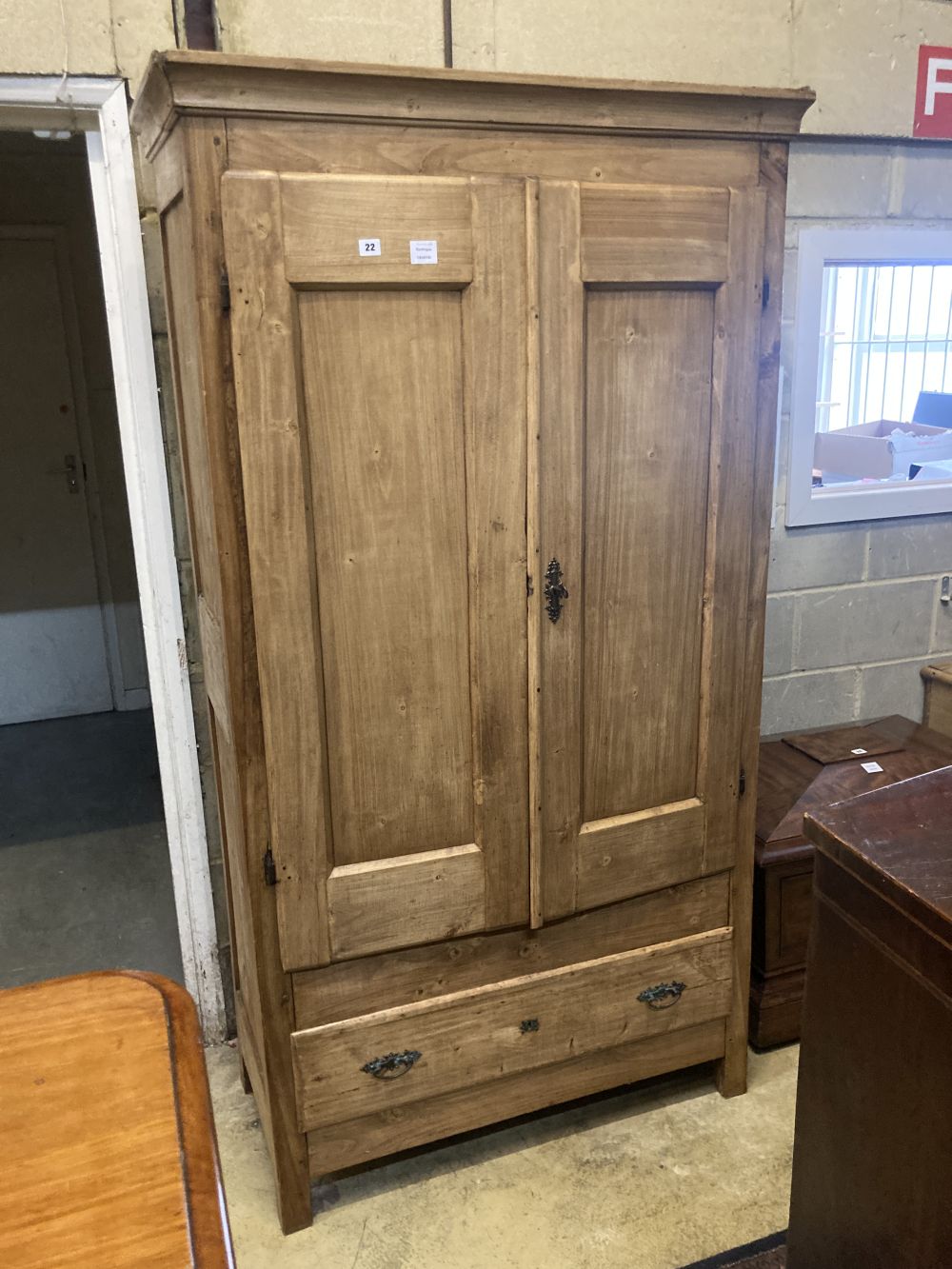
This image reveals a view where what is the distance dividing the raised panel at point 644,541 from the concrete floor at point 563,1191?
0.73 meters

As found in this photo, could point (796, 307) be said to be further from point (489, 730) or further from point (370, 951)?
point (370, 951)

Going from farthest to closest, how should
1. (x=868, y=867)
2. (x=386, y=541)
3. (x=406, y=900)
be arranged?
(x=406, y=900) → (x=386, y=541) → (x=868, y=867)

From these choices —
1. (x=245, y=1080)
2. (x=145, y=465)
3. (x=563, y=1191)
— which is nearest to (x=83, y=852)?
(x=245, y=1080)

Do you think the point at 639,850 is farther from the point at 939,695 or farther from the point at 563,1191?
the point at 939,695

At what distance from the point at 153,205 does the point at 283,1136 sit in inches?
69.5

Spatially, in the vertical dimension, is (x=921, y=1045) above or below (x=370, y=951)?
above

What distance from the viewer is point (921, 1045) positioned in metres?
0.98

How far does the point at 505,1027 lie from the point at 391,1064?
0.73 ft

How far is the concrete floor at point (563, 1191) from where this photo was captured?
1772 mm

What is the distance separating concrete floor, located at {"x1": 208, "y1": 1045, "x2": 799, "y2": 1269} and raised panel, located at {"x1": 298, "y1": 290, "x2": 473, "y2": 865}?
730 millimetres

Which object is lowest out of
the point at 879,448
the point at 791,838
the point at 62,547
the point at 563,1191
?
the point at 563,1191

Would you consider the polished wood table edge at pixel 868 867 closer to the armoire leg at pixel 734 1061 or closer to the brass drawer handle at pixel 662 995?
the brass drawer handle at pixel 662 995

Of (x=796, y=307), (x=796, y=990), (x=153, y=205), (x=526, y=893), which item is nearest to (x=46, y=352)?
(x=153, y=205)

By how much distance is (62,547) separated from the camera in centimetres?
432
